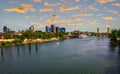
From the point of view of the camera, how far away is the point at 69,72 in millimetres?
37250

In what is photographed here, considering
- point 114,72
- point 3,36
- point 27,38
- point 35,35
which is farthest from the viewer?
point 35,35

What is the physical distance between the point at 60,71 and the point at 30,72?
279 inches

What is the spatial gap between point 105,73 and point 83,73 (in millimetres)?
4854

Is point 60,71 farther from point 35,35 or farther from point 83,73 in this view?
point 35,35

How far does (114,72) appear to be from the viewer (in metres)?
35.8

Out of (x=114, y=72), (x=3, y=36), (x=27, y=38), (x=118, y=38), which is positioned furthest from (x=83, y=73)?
(x=27, y=38)

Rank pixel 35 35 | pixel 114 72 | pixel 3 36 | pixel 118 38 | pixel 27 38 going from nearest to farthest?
pixel 114 72 → pixel 118 38 → pixel 3 36 → pixel 27 38 → pixel 35 35

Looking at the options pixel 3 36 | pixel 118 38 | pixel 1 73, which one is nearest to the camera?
pixel 1 73

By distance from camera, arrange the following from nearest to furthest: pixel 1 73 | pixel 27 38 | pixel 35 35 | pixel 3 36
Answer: pixel 1 73 < pixel 3 36 < pixel 27 38 < pixel 35 35

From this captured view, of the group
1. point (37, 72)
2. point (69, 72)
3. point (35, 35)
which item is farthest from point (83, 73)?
point (35, 35)

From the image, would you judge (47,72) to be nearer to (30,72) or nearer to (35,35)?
(30,72)

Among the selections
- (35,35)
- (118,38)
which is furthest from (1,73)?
(35,35)

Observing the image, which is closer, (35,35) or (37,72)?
(37,72)

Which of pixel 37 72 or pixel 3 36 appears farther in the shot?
pixel 3 36
